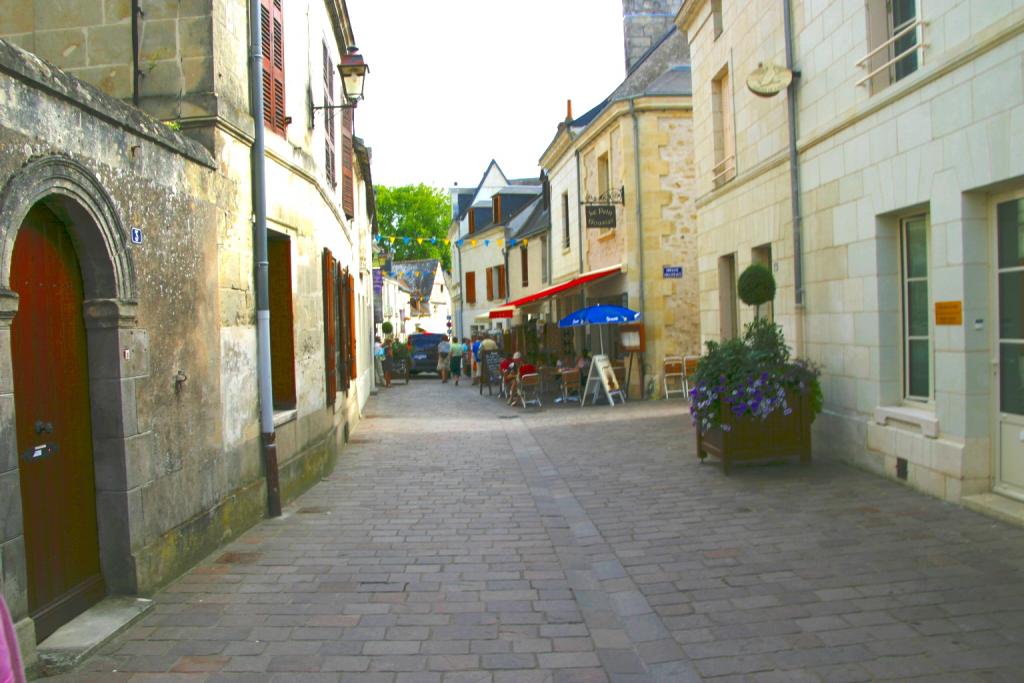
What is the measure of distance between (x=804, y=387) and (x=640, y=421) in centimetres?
548

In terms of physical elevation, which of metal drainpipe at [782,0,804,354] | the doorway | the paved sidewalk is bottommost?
the paved sidewalk

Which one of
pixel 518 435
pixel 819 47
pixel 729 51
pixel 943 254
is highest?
pixel 729 51

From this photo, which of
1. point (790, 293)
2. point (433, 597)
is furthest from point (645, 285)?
point (433, 597)

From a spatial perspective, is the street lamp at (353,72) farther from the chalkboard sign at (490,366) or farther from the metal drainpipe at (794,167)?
the chalkboard sign at (490,366)

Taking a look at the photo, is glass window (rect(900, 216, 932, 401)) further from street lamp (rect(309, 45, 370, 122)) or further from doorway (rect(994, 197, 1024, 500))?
street lamp (rect(309, 45, 370, 122))

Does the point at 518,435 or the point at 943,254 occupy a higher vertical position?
the point at 943,254

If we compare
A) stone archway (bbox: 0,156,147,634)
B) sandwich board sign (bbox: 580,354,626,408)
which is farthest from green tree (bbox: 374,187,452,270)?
stone archway (bbox: 0,156,147,634)

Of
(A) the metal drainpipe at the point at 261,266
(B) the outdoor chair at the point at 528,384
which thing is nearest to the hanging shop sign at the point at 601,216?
(B) the outdoor chair at the point at 528,384

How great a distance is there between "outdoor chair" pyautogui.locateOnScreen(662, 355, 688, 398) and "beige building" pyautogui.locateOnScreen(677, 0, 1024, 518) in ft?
17.8

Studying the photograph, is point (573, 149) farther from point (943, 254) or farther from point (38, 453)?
point (38, 453)

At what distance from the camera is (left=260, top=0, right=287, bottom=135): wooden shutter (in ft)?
24.0

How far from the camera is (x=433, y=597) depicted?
481cm

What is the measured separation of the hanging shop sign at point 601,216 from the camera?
1791cm

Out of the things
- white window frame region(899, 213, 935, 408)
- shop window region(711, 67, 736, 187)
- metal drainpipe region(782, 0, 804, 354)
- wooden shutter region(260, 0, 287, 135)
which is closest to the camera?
white window frame region(899, 213, 935, 408)
